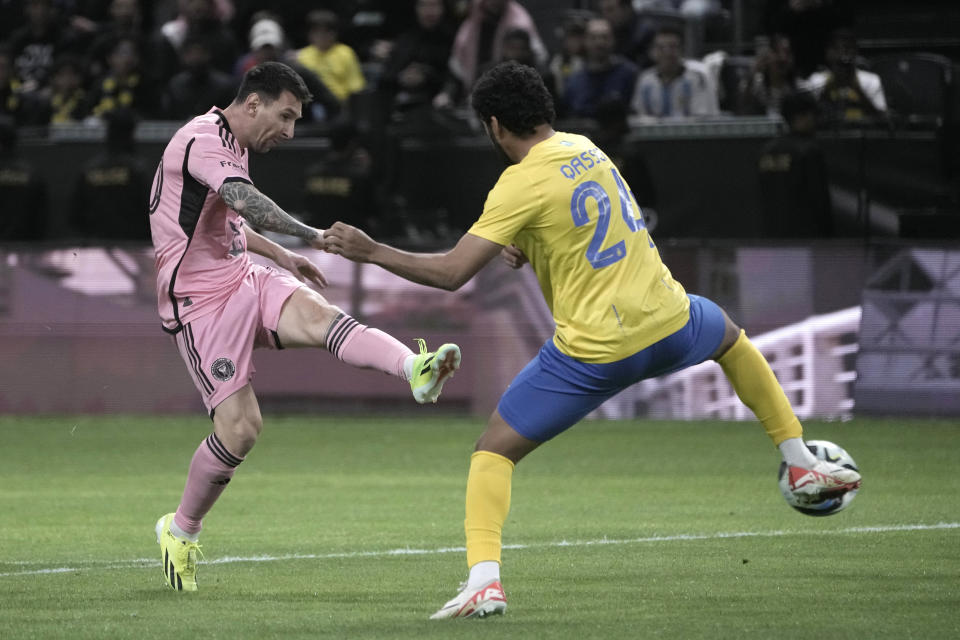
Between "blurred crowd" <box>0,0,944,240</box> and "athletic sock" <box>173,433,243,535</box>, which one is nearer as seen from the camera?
"athletic sock" <box>173,433,243,535</box>

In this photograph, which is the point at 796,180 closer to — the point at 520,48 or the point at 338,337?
the point at 520,48

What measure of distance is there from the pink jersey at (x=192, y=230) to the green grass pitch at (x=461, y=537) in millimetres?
1258

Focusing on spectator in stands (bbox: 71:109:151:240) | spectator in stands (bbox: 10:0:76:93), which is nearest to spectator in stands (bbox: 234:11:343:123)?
spectator in stands (bbox: 71:109:151:240)

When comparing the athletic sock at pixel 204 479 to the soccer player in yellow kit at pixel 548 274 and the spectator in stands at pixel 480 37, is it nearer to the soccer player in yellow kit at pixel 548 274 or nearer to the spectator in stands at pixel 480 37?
the soccer player in yellow kit at pixel 548 274

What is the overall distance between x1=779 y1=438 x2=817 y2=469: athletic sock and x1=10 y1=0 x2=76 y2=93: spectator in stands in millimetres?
13900

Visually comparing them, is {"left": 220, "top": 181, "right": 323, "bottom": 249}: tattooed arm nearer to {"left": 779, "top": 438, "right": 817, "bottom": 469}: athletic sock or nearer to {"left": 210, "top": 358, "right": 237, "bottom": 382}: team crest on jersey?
{"left": 210, "top": 358, "right": 237, "bottom": 382}: team crest on jersey

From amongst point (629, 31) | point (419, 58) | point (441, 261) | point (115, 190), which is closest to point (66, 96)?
point (115, 190)

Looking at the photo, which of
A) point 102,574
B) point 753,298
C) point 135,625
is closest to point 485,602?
point 135,625

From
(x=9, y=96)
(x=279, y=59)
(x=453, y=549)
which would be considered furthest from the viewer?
(x=9, y=96)

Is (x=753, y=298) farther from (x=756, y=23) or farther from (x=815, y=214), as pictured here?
(x=756, y=23)

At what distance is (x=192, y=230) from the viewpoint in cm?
731

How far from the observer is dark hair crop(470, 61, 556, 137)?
6383mm

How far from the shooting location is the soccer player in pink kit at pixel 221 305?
7262mm

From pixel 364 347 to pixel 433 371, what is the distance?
21.1 inches
